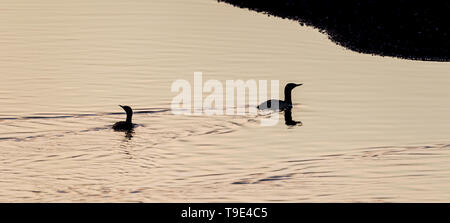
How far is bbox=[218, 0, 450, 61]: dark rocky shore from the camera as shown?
1409 inches

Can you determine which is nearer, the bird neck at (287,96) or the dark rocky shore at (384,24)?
the bird neck at (287,96)

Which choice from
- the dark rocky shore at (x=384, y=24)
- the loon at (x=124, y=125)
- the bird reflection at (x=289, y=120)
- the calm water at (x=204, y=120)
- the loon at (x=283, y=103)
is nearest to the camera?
the calm water at (x=204, y=120)

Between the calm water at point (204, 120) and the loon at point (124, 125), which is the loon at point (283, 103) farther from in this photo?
the loon at point (124, 125)

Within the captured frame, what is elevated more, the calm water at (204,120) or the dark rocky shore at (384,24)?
the dark rocky shore at (384,24)

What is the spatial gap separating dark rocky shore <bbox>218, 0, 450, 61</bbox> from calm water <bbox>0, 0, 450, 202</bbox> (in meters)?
0.73

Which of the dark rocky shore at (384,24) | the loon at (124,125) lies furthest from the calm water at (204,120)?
the dark rocky shore at (384,24)

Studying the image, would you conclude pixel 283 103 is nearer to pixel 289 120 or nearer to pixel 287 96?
pixel 287 96

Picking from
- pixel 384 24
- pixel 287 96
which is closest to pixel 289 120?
pixel 287 96

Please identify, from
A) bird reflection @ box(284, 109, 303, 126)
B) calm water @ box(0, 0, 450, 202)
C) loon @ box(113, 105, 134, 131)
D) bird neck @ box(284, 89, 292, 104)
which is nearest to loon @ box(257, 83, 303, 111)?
bird neck @ box(284, 89, 292, 104)

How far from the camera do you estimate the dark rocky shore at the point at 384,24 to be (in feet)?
117

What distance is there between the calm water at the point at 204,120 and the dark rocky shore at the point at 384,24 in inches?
→ 28.8

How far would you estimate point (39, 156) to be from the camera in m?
22.5

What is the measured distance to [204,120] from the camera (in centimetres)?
2619

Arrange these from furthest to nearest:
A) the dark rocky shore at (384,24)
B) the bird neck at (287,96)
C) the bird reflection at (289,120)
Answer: the dark rocky shore at (384,24), the bird neck at (287,96), the bird reflection at (289,120)
